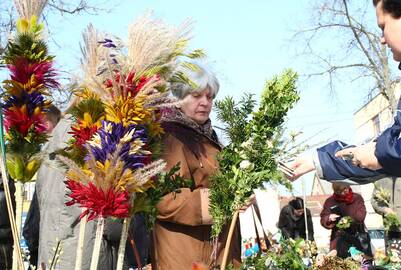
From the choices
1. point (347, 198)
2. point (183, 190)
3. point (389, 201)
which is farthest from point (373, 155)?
point (347, 198)

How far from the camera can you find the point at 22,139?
1.97 m

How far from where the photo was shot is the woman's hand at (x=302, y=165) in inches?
86.7

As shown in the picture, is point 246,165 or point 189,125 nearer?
point 246,165

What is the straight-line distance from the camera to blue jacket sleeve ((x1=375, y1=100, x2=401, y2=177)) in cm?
202

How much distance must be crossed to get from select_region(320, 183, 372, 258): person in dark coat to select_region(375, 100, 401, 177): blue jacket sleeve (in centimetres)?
524

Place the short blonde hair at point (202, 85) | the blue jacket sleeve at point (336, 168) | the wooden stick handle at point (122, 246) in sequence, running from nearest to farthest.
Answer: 1. the wooden stick handle at point (122, 246)
2. the blue jacket sleeve at point (336, 168)
3. the short blonde hair at point (202, 85)

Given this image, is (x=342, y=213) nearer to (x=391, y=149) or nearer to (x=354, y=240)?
(x=354, y=240)

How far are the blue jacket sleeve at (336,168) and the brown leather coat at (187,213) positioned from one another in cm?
52

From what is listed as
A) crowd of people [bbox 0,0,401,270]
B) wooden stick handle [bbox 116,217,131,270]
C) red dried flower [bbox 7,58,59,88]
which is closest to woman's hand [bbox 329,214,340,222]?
crowd of people [bbox 0,0,401,270]

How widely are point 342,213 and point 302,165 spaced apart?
547cm

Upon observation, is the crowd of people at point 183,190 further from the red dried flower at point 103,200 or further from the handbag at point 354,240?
the handbag at point 354,240

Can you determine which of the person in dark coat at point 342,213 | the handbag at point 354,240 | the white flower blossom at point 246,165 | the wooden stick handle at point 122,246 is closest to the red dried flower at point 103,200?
the wooden stick handle at point 122,246

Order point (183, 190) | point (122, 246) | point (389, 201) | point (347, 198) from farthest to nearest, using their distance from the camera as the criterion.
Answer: point (347, 198) < point (389, 201) < point (183, 190) < point (122, 246)

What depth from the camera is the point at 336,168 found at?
2357mm
